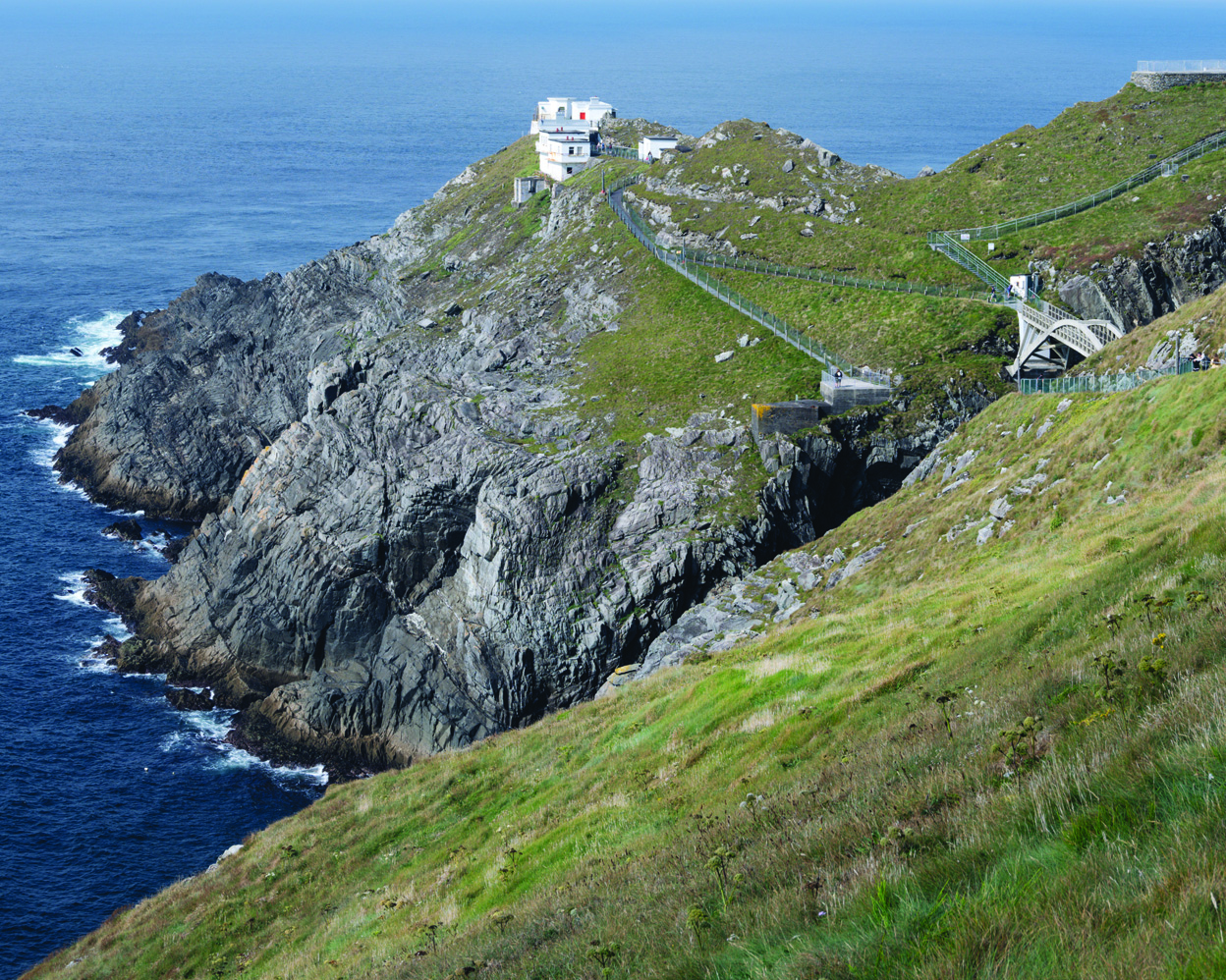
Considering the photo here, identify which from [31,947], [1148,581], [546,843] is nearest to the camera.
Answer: [1148,581]

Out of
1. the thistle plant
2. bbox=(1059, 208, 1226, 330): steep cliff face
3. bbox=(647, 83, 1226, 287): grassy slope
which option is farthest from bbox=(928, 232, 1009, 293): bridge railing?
the thistle plant

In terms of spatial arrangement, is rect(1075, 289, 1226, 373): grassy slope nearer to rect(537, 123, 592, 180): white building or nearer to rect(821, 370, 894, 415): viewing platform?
rect(821, 370, 894, 415): viewing platform

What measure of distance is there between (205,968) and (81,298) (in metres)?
143

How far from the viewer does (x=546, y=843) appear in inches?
820

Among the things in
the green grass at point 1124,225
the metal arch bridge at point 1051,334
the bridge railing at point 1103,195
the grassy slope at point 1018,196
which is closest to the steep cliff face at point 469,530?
the metal arch bridge at point 1051,334

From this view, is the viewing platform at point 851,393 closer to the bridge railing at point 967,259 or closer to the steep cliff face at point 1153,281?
the bridge railing at point 967,259

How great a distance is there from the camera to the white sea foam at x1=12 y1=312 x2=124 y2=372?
12556cm

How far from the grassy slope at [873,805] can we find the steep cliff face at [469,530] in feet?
63.7

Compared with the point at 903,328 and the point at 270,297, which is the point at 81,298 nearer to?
the point at 270,297

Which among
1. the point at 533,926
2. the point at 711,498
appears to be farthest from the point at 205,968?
the point at 711,498

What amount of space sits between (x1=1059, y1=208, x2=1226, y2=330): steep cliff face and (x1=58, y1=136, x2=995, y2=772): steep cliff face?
1530 centimetres

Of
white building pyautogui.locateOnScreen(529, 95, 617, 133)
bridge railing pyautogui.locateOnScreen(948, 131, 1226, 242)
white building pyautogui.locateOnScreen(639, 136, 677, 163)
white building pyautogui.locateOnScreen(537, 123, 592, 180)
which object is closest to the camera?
bridge railing pyautogui.locateOnScreen(948, 131, 1226, 242)

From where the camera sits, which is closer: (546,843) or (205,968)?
(546,843)

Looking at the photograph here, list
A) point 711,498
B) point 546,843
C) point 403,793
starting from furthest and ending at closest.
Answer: point 711,498
point 403,793
point 546,843
